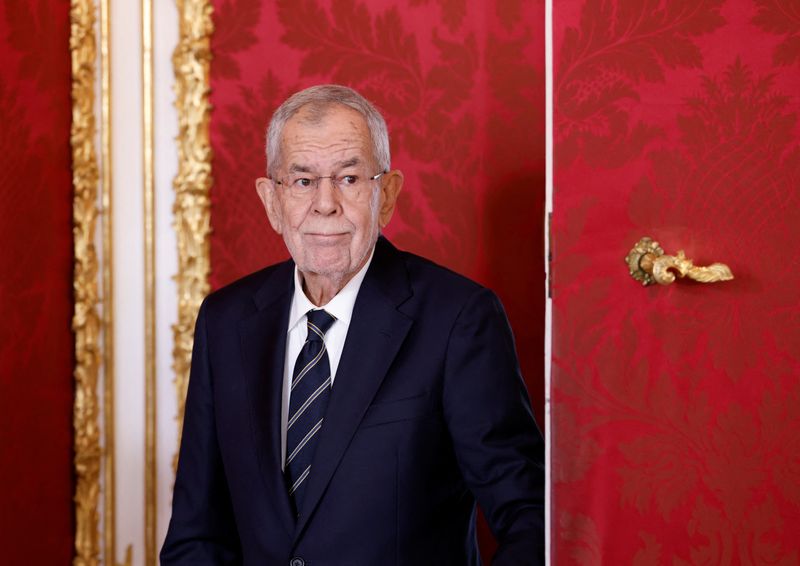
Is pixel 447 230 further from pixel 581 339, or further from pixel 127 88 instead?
pixel 127 88

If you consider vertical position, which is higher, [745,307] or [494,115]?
[494,115]

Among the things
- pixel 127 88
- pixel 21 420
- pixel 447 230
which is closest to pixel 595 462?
pixel 447 230

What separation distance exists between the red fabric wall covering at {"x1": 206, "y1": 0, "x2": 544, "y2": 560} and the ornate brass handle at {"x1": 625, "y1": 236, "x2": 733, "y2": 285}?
0.62 meters

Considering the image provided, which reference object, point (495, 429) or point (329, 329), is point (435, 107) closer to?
point (329, 329)

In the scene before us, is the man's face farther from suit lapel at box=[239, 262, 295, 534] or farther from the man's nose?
suit lapel at box=[239, 262, 295, 534]

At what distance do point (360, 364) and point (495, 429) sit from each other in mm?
244

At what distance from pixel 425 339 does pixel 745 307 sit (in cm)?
50

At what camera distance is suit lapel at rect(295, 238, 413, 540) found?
149 cm

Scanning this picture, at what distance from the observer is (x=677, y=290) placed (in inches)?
55.8

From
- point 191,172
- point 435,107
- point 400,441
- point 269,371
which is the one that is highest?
point 435,107

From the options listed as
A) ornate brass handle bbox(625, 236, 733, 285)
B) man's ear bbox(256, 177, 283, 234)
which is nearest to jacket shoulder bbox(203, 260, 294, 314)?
man's ear bbox(256, 177, 283, 234)

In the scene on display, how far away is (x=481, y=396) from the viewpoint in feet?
4.91

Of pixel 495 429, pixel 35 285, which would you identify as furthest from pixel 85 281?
pixel 495 429

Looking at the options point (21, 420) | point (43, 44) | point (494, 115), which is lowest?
point (21, 420)
